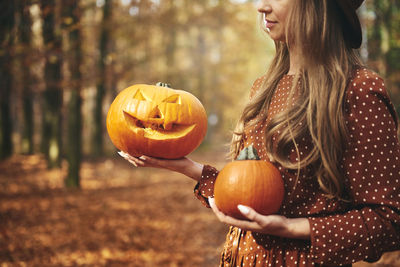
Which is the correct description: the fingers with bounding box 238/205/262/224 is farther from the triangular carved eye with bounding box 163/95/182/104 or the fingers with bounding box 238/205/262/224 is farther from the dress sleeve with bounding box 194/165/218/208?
the triangular carved eye with bounding box 163/95/182/104

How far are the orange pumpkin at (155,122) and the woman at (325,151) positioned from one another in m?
0.52

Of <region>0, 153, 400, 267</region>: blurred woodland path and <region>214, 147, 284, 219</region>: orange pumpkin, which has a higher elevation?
<region>214, 147, 284, 219</region>: orange pumpkin

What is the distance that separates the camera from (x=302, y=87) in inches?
73.6

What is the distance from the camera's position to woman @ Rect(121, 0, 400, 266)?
1.61 m

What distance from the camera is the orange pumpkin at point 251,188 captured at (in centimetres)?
173

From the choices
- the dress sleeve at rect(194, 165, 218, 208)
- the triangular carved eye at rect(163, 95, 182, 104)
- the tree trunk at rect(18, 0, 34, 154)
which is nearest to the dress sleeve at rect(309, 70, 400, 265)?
the dress sleeve at rect(194, 165, 218, 208)

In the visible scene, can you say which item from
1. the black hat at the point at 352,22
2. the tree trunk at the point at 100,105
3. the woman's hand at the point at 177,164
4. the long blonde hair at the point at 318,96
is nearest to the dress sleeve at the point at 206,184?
the woman's hand at the point at 177,164

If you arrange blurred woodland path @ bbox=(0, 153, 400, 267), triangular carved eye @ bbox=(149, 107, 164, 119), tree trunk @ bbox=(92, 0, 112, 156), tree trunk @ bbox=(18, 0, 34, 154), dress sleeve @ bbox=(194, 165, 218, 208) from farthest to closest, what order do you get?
tree trunk @ bbox=(92, 0, 112, 156) < blurred woodland path @ bbox=(0, 153, 400, 267) < tree trunk @ bbox=(18, 0, 34, 154) < triangular carved eye @ bbox=(149, 107, 164, 119) < dress sleeve @ bbox=(194, 165, 218, 208)

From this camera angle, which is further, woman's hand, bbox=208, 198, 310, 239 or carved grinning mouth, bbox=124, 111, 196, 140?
carved grinning mouth, bbox=124, 111, 196, 140

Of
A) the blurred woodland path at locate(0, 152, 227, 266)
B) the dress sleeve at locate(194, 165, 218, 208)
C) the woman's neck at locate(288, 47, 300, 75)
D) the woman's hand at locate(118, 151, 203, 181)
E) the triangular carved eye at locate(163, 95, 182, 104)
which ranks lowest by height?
the blurred woodland path at locate(0, 152, 227, 266)

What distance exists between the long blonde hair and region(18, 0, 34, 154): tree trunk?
502 cm

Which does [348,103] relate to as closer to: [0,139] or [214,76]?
[0,139]

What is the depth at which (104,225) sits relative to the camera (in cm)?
767

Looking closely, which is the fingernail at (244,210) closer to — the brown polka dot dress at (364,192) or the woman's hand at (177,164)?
the brown polka dot dress at (364,192)
